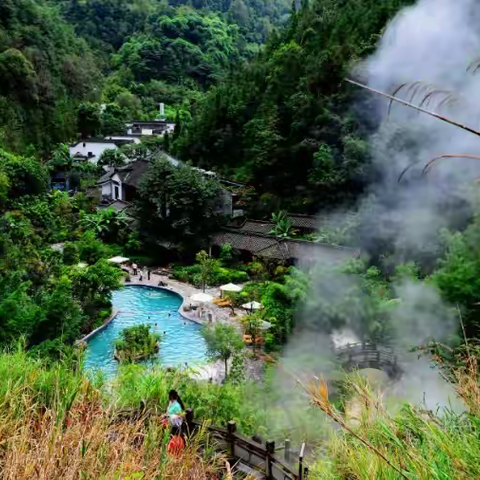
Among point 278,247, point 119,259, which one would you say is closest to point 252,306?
point 278,247

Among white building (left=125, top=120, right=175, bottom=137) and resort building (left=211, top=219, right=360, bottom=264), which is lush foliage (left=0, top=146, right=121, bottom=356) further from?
white building (left=125, top=120, right=175, bottom=137)

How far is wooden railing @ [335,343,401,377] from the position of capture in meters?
6.41

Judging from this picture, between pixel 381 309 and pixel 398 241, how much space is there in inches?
115

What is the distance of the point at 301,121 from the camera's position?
59.0 ft

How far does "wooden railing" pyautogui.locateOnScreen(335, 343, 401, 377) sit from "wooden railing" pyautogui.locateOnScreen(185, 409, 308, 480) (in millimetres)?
2906

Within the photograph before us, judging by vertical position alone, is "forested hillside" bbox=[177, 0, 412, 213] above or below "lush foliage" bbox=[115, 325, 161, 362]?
above

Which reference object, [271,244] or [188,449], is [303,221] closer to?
[271,244]

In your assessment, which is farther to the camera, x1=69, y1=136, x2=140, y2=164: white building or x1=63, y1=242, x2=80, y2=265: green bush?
x1=69, y1=136, x2=140, y2=164: white building

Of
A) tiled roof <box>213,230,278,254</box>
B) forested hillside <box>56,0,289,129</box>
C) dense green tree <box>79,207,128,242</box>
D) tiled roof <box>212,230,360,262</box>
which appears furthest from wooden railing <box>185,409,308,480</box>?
forested hillside <box>56,0,289,129</box>

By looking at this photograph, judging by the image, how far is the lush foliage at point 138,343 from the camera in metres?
10.5

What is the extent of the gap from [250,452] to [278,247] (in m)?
11.8

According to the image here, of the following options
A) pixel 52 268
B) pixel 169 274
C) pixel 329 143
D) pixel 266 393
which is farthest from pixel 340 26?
pixel 266 393

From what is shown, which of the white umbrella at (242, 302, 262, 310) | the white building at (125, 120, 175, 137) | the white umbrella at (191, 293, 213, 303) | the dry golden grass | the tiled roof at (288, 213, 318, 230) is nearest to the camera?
the dry golden grass

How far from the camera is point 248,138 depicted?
66.4 ft
